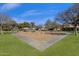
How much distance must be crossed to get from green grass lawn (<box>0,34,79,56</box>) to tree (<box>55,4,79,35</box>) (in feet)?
0.54

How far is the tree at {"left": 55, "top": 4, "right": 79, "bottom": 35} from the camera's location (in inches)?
179

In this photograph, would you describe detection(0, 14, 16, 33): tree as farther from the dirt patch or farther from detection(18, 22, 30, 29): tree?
the dirt patch

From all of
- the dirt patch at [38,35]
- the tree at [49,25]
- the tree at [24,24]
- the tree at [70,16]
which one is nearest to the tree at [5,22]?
the tree at [24,24]

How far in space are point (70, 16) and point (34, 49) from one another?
53cm

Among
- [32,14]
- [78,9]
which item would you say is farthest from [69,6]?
[32,14]

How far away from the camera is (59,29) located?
4609mm

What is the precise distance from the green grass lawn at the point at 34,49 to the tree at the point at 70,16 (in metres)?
0.17

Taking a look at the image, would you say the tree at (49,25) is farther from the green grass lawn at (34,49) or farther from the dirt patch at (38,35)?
the green grass lawn at (34,49)

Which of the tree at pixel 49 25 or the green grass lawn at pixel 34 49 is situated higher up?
the tree at pixel 49 25

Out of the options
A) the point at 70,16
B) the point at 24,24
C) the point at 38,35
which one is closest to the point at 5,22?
the point at 24,24

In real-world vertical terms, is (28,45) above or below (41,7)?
below

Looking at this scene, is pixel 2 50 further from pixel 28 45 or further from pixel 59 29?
pixel 59 29

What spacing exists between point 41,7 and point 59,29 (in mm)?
315

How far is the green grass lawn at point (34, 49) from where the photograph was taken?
4.56m
